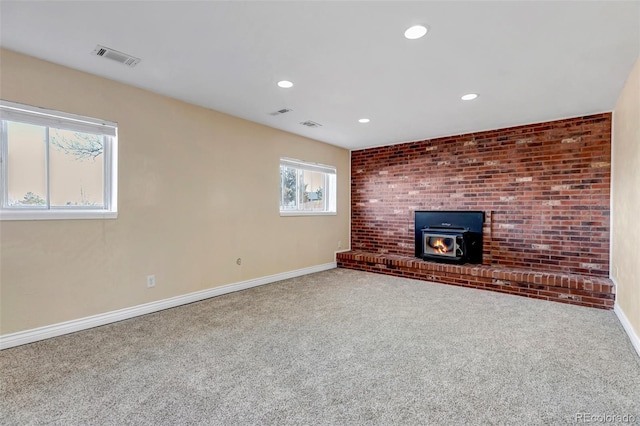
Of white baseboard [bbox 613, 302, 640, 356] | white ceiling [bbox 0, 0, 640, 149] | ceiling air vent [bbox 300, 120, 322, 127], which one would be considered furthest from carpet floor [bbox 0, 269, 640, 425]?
ceiling air vent [bbox 300, 120, 322, 127]

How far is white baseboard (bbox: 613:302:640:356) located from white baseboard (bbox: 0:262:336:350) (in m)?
3.88

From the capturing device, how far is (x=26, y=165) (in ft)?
8.67

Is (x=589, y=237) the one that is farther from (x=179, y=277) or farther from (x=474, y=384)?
(x=179, y=277)

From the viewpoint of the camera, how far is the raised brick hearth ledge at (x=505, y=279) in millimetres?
3568

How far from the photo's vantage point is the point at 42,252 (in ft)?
8.68

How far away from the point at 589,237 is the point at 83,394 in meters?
5.33

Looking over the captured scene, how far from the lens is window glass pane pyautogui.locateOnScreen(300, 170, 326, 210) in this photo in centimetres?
537

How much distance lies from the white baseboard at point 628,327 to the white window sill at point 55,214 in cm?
460

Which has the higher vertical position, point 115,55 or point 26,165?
point 115,55

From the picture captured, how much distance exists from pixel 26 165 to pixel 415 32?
328cm

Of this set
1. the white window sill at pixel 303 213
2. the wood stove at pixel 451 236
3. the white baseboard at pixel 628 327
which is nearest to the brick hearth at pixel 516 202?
the wood stove at pixel 451 236

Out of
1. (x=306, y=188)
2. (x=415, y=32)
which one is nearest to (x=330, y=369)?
(x=415, y=32)

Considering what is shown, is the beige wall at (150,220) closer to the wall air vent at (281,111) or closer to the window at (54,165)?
the window at (54,165)

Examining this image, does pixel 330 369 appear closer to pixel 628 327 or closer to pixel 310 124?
pixel 628 327
